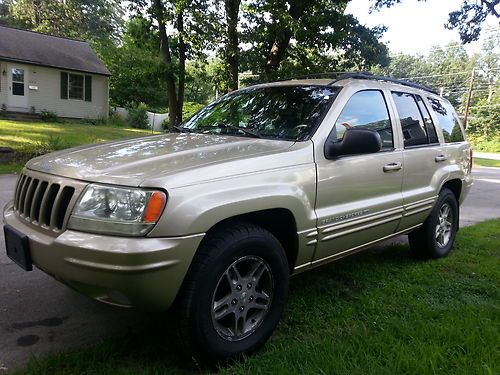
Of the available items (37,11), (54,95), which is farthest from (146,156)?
(37,11)

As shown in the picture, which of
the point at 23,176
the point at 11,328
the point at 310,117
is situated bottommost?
the point at 11,328

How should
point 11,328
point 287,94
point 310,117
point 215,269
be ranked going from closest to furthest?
point 215,269
point 11,328
point 310,117
point 287,94

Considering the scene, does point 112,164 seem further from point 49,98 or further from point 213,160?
point 49,98

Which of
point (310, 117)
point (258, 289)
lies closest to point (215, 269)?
point (258, 289)

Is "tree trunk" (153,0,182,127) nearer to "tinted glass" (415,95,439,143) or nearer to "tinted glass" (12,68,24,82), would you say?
"tinted glass" (415,95,439,143)

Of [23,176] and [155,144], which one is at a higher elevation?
[155,144]

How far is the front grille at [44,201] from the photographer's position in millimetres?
2547

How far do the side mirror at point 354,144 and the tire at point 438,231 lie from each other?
1811 millimetres

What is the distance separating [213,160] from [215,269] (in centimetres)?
64

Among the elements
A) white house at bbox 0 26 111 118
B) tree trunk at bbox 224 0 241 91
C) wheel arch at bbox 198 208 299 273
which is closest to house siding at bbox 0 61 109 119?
white house at bbox 0 26 111 118

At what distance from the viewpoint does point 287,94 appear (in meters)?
3.88

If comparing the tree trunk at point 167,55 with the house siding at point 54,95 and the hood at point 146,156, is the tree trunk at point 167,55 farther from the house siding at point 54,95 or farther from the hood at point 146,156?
the hood at point 146,156

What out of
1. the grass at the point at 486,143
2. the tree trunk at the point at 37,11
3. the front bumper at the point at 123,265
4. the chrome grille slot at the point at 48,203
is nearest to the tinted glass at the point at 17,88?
the tree trunk at the point at 37,11

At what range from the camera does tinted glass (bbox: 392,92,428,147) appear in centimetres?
428
